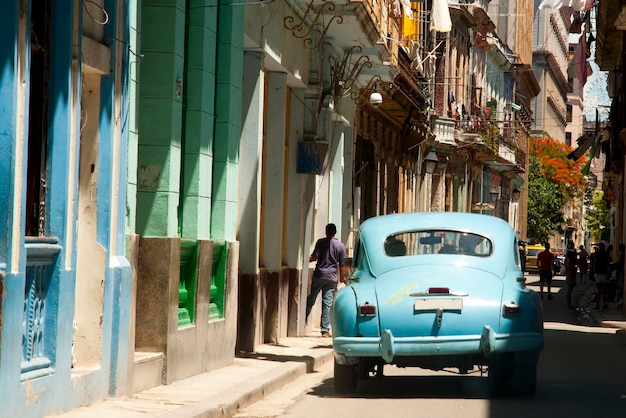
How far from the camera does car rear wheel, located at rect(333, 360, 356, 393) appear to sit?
13.1 metres

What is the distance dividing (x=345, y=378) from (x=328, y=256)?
716 cm

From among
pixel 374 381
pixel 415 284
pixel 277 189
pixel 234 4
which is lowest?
pixel 374 381

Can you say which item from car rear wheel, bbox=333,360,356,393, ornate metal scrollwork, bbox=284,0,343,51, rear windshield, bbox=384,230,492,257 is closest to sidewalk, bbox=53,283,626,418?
car rear wheel, bbox=333,360,356,393

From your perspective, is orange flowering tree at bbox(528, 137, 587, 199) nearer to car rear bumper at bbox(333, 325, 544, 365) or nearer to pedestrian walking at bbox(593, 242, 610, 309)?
pedestrian walking at bbox(593, 242, 610, 309)

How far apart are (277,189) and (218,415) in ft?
28.7

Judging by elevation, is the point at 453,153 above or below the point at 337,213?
above

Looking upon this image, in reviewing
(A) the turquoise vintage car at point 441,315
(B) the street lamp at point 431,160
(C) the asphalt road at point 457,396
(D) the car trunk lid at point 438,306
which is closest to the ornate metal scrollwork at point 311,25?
(C) the asphalt road at point 457,396

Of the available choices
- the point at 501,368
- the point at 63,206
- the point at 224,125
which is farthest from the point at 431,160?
the point at 63,206

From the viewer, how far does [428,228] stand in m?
13.9

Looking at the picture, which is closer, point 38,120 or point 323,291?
point 38,120

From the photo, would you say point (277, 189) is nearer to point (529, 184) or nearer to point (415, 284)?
point (415, 284)

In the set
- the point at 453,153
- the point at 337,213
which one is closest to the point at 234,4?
the point at 337,213

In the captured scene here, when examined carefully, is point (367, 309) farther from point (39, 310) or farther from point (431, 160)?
point (431, 160)

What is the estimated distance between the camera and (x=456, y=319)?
40.0ft
